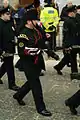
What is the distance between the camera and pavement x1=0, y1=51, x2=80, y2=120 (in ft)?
25.2

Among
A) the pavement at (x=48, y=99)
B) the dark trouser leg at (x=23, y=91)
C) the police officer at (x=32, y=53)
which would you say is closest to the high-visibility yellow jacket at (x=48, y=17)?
the pavement at (x=48, y=99)

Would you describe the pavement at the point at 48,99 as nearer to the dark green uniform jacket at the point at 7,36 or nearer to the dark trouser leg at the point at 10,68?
the dark trouser leg at the point at 10,68

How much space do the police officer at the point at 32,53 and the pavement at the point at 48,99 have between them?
9.9 inches

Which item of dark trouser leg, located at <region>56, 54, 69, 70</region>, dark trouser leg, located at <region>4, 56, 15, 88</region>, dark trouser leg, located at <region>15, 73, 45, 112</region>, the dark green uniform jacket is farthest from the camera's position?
dark trouser leg, located at <region>56, 54, 69, 70</region>

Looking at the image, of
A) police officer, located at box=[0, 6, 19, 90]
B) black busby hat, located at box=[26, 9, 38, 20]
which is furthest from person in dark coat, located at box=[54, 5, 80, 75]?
black busby hat, located at box=[26, 9, 38, 20]

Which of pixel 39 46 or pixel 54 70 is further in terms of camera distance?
pixel 54 70

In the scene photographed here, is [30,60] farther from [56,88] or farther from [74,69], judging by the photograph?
[74,69]

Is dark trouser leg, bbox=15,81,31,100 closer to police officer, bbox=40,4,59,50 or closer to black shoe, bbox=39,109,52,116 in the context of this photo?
black shoe, bbox=39,109,52,116

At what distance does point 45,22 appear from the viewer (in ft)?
40.4

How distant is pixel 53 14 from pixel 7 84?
10.5 ft

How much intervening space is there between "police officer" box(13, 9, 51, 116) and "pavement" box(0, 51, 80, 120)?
0.83 ft

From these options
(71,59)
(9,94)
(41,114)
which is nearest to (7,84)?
(9,94)

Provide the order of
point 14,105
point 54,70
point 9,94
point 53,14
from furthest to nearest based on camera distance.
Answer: point 53,14 < point 54,70 < point 9,94 < point 14,105

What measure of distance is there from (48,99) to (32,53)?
1411mm
